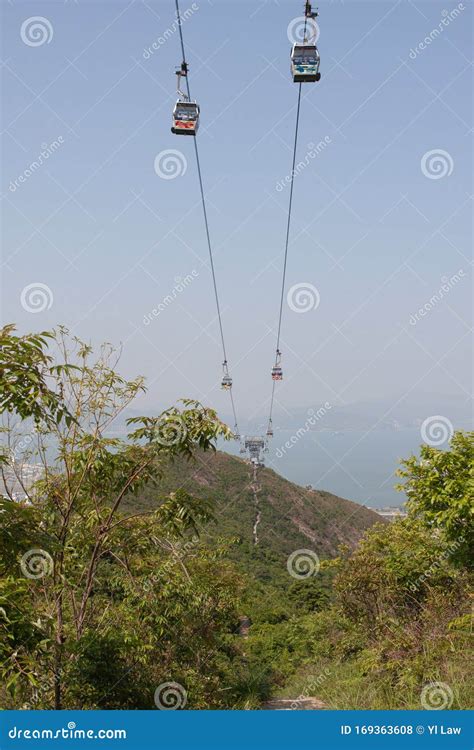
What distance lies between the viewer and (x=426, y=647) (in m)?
7.74

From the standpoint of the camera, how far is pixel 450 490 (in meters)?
7.35

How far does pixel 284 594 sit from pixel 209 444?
108ft

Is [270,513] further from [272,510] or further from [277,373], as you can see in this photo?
[277,373]

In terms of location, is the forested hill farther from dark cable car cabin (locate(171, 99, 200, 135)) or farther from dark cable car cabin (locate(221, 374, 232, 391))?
dark cable car cabin (locate(171, 99, 200, 135))

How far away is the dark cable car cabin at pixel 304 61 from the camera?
17.2 feet

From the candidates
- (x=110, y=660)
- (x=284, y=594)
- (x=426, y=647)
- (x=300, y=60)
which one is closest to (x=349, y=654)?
(x=426, y=647)

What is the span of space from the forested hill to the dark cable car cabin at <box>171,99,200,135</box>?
39.1 metres

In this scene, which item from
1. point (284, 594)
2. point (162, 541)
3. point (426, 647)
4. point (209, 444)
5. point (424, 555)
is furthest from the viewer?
point (284, 594)

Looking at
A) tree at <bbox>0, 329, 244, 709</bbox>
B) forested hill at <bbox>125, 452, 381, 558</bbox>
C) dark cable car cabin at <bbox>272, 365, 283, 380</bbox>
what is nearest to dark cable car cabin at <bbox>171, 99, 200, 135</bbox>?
tree at <bbox>0, 329, 244, 709</bbox>

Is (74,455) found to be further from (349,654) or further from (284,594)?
(284,594)

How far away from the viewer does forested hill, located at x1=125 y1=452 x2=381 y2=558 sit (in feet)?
164

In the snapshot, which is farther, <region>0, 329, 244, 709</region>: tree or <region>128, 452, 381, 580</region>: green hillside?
<region>128, 452, 381, 580</region>: green hillside

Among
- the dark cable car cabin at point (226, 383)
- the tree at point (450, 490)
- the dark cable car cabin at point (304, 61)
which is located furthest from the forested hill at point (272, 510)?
the dark cable car cabin at point (304, 61)

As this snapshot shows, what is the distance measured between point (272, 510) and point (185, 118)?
54996 mm
